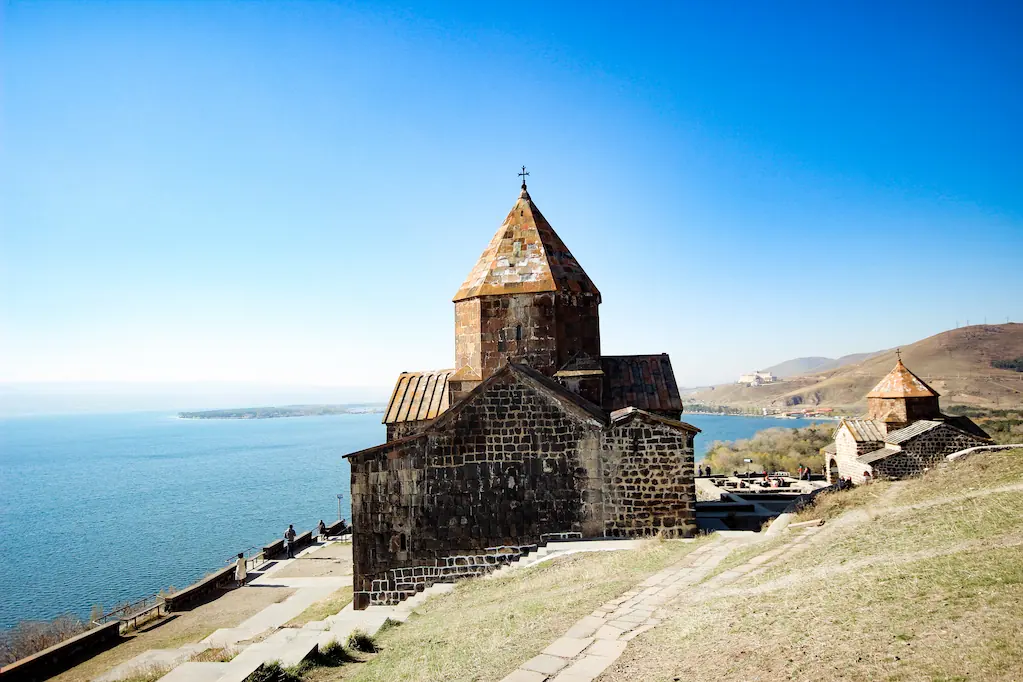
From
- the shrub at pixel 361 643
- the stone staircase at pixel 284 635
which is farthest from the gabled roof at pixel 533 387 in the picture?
the shrub at pixel 361 643

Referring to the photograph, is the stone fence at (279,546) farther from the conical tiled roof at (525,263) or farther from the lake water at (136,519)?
the conical tiled roof at (525,263)

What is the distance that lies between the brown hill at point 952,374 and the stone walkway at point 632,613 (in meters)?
73.2

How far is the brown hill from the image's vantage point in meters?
71.5

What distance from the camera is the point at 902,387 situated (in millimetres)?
20781

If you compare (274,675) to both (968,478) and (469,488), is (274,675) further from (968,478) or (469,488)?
(968,478)

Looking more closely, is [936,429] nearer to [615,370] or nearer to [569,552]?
[615,370]

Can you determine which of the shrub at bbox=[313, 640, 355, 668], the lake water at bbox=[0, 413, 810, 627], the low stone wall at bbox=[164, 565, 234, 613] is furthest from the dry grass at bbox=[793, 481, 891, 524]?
the lake water at bbox=[0, 413, 810, 627]

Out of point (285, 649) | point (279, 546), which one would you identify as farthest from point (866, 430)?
point (285, 649)

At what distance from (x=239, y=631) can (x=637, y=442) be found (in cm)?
792

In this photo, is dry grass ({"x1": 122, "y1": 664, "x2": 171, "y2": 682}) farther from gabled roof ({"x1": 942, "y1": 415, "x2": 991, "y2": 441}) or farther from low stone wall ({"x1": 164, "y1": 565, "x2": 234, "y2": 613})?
gabled roof ({"x1": 942, "y1": 415, "x2": 991, "y2": 441})

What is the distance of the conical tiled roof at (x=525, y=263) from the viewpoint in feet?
39.5

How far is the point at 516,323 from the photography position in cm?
1198

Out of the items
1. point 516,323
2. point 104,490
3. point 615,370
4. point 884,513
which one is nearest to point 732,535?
point 884,513

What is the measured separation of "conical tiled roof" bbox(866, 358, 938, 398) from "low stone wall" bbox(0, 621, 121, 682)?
23.0m
